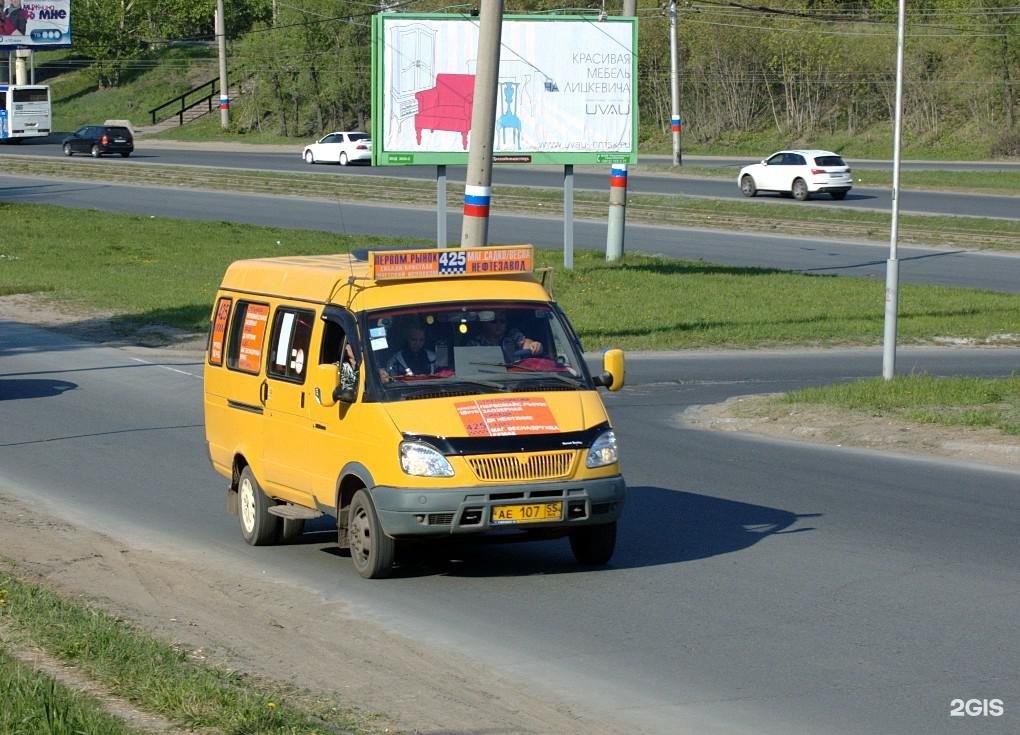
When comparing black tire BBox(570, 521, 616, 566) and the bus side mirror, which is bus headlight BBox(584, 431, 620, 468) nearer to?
black tire BBox(570, 521, 616, 566)

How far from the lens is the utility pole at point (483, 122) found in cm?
1848

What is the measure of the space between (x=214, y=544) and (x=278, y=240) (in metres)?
27.6

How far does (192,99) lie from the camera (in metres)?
101

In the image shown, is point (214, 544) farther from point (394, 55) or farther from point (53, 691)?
point (394, 55)

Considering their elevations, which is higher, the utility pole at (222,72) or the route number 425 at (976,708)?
the utility pole at (222,72)

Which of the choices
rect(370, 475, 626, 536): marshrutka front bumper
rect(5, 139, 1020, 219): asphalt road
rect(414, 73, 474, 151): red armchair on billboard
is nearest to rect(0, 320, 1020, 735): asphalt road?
rect(370, 475, 626, 536): marshrutka front bumper

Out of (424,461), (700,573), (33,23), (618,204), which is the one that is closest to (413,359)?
(424,461)

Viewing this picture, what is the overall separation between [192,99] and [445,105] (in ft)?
248

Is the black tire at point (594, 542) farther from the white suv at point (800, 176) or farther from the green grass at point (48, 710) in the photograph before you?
the white suv at point (800, 176)

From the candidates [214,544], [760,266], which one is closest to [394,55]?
[760,266]

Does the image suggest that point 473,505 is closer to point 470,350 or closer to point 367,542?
point 367,542

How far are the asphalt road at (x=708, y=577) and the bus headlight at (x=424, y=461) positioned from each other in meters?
0.76

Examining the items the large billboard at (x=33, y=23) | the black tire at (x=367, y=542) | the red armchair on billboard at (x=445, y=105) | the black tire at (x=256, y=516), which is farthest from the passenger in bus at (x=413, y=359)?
the large billboard at (x=33, y=23)

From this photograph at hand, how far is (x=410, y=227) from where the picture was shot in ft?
138
